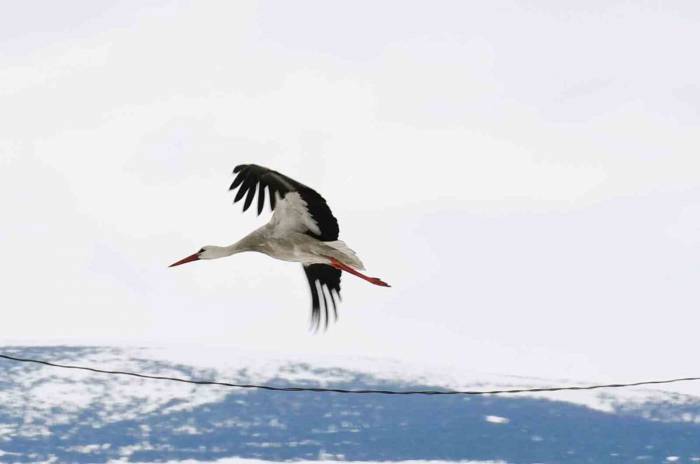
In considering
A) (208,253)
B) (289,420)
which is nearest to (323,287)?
(208,253)

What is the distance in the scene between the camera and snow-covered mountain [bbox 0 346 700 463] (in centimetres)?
2066

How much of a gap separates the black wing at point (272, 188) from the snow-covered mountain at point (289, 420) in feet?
48.1

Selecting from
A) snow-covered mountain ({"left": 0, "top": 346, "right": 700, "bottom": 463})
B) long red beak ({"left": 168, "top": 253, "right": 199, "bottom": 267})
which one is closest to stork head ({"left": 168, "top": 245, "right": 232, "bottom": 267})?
long red beak ({"left": 168, "top": 253, "right": 199, "bottom": 267})

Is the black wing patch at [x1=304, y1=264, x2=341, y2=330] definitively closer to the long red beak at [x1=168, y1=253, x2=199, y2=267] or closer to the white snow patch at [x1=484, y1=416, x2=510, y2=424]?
the long red beak at [x1=168, y1=253, x2=199, y2=267]

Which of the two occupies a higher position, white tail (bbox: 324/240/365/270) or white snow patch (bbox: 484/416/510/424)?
white snow patch (bbox: 484/416/510/424)

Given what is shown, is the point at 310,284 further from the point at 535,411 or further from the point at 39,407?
the point at 535,411

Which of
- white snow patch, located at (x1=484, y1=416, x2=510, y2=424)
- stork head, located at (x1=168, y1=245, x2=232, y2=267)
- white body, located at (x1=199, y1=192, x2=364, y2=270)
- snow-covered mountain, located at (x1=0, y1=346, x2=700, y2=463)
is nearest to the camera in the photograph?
white body, located at (x1=199, y1=192, x2=364, y2=270)

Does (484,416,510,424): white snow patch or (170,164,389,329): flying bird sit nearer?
(170,164,389,329): flying bird

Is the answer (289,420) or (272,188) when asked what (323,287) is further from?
(289,420)

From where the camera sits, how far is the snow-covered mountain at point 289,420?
813 inches

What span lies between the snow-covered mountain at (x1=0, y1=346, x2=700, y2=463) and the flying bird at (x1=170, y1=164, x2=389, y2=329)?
14.5 meters

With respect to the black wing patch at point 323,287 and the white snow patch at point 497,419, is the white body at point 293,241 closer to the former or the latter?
the black wing patch at point 323,287

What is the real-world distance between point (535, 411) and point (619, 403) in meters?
1.95

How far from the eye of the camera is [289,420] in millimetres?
23703
